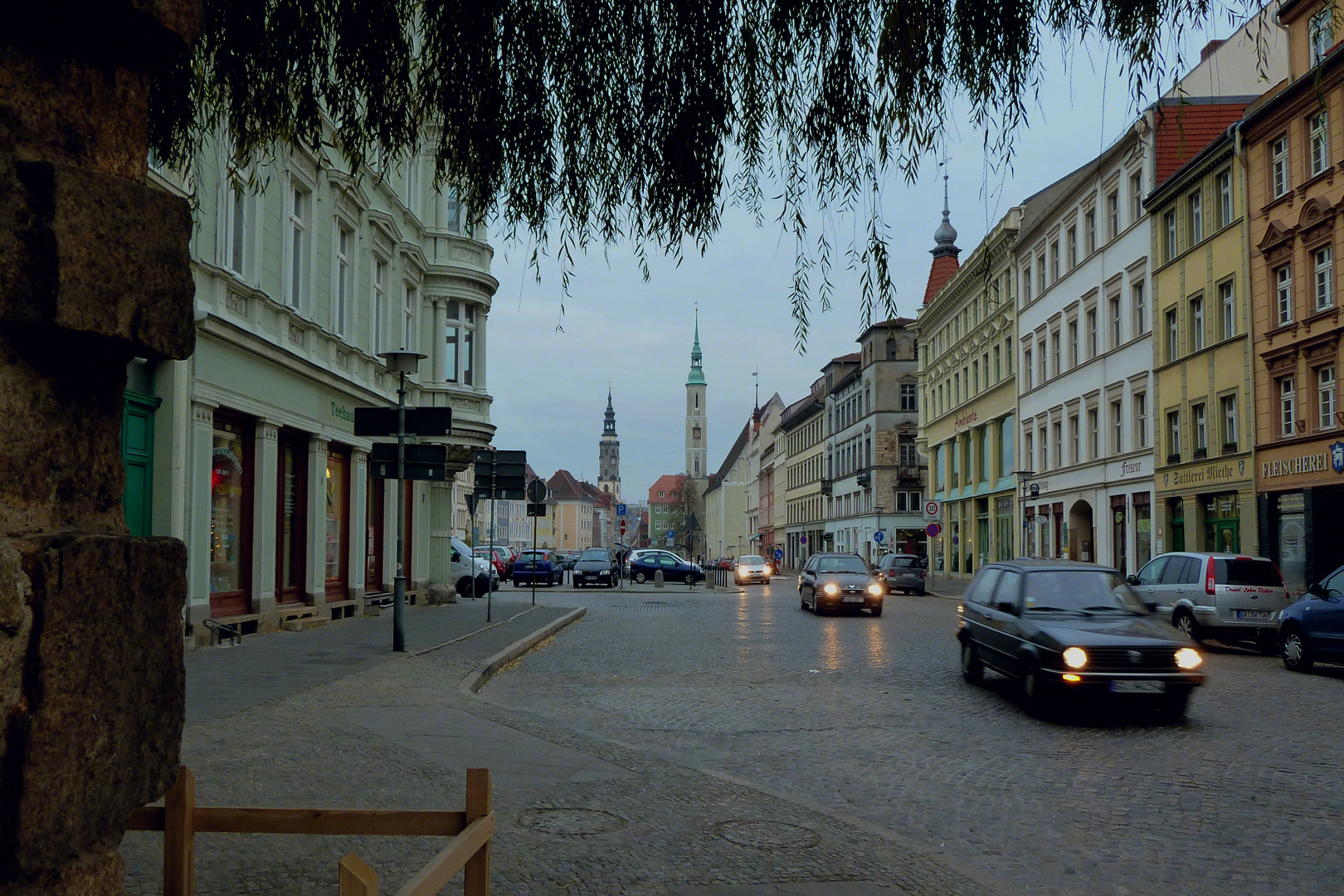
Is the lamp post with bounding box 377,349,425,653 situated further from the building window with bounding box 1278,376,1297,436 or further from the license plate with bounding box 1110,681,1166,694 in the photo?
the building window with bounding box 1278,376,1297,436

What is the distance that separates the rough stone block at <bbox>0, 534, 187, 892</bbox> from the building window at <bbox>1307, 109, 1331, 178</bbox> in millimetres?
29710

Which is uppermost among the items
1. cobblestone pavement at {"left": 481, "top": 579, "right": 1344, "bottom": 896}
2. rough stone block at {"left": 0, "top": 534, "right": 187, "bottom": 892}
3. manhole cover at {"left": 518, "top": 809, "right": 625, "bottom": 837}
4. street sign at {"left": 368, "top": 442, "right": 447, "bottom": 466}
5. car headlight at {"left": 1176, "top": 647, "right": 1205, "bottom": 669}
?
street sign at {"left": 368, "top": 442, "right": 447, "bottom": 466}

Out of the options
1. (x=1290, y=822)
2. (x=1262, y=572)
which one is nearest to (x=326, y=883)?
(x=1290, y=822)

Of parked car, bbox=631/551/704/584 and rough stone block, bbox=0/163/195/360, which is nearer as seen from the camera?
rough stone block, bbox=0/163/195/360

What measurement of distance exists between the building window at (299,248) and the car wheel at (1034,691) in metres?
13.7

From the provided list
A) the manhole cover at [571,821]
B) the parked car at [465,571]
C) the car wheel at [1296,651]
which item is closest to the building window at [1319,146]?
the car wheel at [1296,651]

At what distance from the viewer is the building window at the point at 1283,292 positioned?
29609 millimetres

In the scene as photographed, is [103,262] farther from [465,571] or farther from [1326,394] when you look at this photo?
[465,571]

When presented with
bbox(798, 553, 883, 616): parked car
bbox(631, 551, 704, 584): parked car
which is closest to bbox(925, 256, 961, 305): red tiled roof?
bbox(631, 551, 704, 584): parked car

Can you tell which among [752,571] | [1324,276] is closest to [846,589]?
[1324,276]

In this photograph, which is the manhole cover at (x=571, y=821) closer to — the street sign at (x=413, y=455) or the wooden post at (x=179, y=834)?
the wooden post at (x=179, y=834)

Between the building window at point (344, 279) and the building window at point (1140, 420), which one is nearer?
the building window at point (344, 279)

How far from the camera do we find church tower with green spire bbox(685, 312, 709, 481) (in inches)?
7687

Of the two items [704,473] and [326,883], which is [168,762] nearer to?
[326,883]
